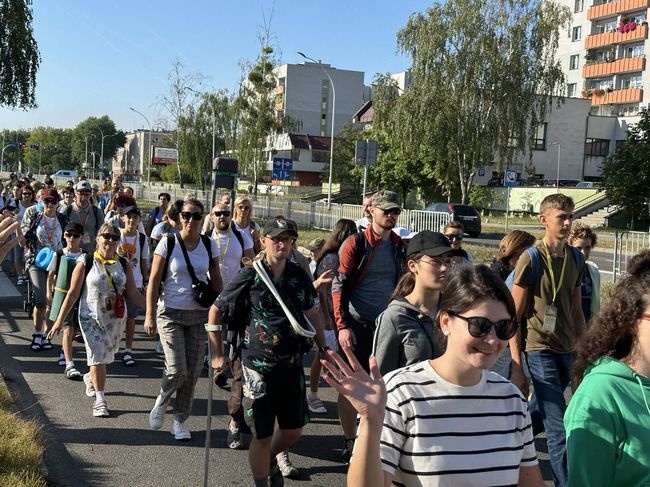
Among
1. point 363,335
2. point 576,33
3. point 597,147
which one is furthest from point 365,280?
point 576,33

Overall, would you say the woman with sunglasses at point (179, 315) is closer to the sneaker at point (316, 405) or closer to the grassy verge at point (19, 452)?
the grassy verge at point (19, 452)

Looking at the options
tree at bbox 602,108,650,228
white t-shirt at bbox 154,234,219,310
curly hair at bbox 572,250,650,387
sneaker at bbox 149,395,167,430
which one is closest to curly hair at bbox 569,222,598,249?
white t-shirt at bbox 154,234,219,310

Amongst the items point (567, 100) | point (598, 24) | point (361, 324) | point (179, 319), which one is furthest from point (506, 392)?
point (598, 24)

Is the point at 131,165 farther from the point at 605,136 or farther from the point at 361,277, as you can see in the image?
the point at 361,277

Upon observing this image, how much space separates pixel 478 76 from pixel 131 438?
34130 millimetres

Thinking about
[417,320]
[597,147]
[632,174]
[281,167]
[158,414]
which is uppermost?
[597,147]

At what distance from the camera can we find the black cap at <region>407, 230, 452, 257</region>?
159 inches

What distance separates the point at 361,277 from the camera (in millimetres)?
5516

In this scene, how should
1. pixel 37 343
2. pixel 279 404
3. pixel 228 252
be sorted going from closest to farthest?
pixel 279 404, pixel 228 252, pixel 37 343

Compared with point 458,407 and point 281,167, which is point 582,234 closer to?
point 458,407

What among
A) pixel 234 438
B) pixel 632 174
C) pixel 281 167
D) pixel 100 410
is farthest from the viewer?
pixel 632 174

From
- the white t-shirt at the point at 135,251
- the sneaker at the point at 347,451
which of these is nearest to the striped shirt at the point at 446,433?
the sneaker at the point at 347,451

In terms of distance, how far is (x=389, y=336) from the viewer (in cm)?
405

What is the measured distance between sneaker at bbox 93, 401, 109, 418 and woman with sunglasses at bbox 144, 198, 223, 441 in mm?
658
